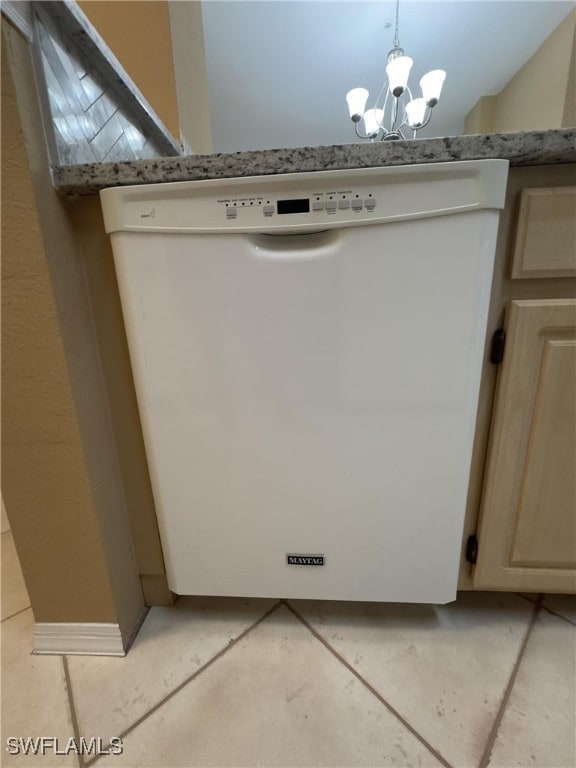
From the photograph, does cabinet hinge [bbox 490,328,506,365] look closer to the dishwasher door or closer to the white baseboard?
→ the dishwasher door

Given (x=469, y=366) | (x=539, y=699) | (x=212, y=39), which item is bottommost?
(x=539, y=699)

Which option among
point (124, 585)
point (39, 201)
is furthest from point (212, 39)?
point (124, 585)

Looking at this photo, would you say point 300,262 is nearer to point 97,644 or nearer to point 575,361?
point 575,361

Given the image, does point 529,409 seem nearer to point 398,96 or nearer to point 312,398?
point 312,398

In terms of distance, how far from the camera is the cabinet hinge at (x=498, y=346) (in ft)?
1.95

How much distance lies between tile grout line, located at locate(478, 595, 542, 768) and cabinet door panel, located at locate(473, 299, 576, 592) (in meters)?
0.13

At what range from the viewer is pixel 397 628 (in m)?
0.79

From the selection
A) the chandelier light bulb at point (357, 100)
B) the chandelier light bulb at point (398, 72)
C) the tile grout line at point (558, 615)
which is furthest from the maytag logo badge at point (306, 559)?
the chandelier light bulb at point (357, 100)

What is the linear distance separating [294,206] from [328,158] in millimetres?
84

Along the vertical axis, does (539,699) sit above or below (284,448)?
below

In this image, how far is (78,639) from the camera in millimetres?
744

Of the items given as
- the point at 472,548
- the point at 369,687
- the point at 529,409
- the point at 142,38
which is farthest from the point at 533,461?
the point at 142,38

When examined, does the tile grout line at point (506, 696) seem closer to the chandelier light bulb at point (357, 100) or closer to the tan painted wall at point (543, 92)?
the chandelier light bulb at point (357, 100)

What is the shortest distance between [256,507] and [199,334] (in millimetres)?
352
